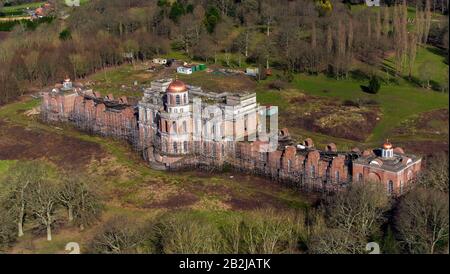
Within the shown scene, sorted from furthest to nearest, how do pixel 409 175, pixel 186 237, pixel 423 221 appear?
pixel 409 175
pixel 186 237
pixel 423 221

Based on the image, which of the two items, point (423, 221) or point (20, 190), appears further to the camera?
point (20, 190)

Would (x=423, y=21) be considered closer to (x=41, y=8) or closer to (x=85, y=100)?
(x=85, y=100)
